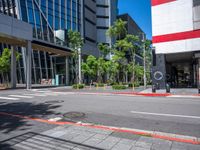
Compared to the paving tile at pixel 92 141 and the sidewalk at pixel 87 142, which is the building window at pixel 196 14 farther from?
the paving tile at pixel 92 141

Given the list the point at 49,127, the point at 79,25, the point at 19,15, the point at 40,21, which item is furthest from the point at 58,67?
the point at 49,127

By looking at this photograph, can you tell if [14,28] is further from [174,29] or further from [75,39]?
[174,29]

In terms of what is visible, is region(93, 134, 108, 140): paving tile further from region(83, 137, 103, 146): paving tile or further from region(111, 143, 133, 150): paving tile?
region(111, 143, 133, 150): paving tile

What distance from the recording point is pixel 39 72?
39.7 meters

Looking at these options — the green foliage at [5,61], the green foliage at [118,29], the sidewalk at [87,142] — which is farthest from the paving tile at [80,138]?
the green foliage at [5,61]

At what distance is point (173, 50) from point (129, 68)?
1518 cm

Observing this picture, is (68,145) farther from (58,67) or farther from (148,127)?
(58,67)

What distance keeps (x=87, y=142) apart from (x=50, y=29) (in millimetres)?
42281

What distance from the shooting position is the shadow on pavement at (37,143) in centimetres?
437

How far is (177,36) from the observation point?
20953 mm

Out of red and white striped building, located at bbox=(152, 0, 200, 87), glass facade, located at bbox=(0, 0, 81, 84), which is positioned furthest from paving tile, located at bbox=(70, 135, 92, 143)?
glass facade, located at bbox=(0, 0, 81, 84)

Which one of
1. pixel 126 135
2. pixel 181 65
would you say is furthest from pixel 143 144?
pixel 181 65

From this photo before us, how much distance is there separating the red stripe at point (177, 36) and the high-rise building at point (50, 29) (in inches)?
703

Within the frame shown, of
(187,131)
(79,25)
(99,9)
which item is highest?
(99,9)
